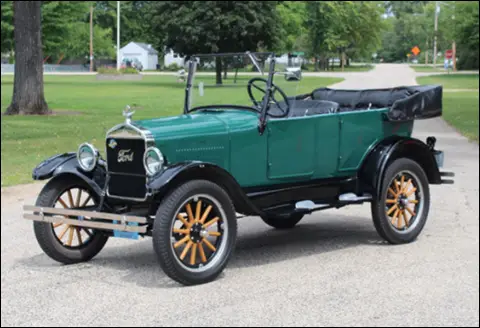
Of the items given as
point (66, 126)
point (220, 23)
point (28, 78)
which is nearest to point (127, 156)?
point (66, 126)

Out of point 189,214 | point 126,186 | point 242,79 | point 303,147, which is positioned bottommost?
point 189,214

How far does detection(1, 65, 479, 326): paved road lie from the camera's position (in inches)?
182

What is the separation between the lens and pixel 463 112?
2723cm

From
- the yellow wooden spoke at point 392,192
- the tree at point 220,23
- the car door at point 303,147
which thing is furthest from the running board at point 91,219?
the tree at point 220,23

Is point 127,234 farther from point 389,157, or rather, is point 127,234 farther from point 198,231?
point 389,157

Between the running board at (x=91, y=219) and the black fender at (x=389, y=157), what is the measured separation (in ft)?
7.24

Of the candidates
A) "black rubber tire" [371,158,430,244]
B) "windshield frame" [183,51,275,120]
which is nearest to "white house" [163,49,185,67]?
"windshield frame" [183,51,275,120]

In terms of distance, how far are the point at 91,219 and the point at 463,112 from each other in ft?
75.2

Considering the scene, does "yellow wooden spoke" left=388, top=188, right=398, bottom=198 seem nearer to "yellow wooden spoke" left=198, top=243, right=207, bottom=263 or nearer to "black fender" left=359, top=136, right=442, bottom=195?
"black fender" left=359, top=136, right=442, bottom=195

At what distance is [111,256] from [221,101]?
4.89ft

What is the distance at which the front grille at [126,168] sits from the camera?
5.71 metres

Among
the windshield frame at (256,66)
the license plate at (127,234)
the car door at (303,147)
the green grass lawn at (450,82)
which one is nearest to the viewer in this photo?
the license plate at (127,234)

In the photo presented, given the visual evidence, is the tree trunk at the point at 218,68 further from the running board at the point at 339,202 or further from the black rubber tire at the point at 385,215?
the black rubber tire at the point at 385,215

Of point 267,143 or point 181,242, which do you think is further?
point 267,143
